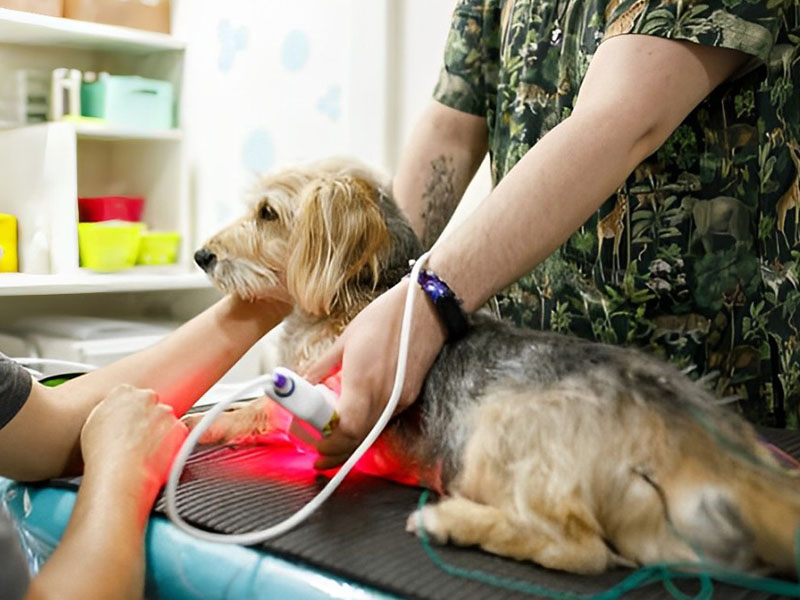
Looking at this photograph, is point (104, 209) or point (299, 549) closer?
point (299, 549)

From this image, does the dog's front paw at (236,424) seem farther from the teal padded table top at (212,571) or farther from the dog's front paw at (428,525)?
the dog's front paw at (428,525)

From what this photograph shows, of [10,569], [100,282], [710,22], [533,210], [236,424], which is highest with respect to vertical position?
[710,22]

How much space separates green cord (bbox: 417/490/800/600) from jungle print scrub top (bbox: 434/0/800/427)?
1.65ft

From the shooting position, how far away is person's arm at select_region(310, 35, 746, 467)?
3.32 ft

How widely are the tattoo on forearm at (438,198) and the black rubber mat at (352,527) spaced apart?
0.54 m

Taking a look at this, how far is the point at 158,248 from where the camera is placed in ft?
9.76

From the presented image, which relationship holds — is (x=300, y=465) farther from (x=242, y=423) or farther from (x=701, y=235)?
(x=701, y=235)

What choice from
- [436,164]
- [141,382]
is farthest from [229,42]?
[141,382]

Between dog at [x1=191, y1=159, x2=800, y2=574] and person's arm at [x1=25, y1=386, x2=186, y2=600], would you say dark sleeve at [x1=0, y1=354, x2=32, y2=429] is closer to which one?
person's arm at [x1=25, y1=386, x2=186, y2=600]

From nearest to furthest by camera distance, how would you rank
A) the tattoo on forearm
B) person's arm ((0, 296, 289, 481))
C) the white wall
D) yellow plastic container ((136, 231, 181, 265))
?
1. person's arm ((0, 296, 289, 481))
2. the tattoo on forearm
3. the white wall
4. yellow plastic container ((136, 231, 181, 265))

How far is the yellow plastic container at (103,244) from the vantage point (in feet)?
8.86

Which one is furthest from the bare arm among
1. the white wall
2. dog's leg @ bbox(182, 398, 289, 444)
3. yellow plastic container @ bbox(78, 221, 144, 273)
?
yellow plastic container @ bbox(78, 221, 144, 273)

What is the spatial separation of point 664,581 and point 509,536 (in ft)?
0.47

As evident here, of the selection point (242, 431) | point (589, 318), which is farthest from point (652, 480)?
point (242, 431)
